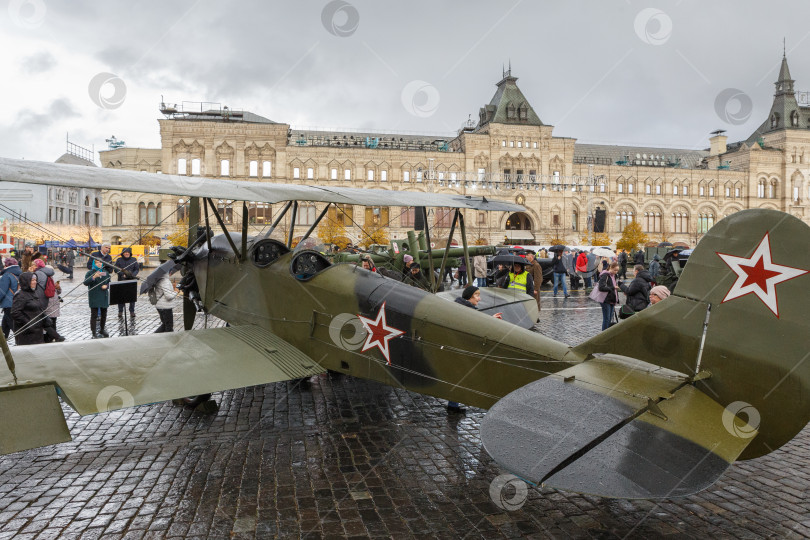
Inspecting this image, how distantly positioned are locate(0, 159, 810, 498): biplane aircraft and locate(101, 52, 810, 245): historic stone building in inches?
1816

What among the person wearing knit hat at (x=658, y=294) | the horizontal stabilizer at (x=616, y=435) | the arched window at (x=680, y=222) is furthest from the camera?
the arched window at (x=680, y=222)

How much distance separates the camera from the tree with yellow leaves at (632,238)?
6569 centimetres

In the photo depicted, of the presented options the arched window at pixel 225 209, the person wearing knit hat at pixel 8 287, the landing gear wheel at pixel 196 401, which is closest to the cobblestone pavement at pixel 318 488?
the landing gear wheel at pixel 196 401

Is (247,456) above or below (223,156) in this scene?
below

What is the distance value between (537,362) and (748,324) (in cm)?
157

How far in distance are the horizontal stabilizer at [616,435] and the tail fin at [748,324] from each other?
173 millimetres

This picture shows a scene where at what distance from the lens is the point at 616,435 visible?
281 centimetres

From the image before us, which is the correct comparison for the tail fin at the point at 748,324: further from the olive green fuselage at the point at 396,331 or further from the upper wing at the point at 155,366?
the upper wing at the point at 155,366

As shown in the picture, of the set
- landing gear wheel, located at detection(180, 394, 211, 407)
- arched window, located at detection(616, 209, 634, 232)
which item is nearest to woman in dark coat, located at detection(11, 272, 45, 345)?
landing gear wheel, located at detection(180, 394, 211, 407)

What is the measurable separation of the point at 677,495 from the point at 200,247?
7.62 metres

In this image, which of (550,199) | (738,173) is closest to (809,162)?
(738,173)

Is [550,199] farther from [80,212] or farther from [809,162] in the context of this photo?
[80,212]

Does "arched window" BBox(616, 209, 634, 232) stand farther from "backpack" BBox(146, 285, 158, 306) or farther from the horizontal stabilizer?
the horizontal stabilizer

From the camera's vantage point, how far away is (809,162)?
75.5m
